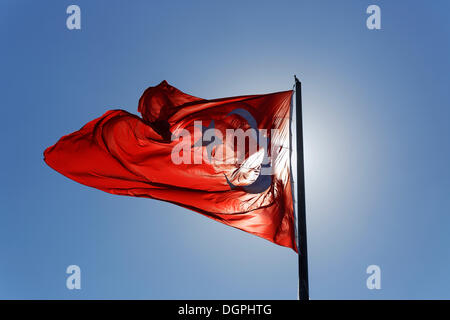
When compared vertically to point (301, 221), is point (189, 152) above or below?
above

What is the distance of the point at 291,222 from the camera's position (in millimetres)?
7715

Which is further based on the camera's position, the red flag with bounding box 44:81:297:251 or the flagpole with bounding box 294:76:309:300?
the red flag with bounding box 44:81:297:251

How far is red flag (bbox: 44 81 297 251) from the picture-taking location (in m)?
8.67

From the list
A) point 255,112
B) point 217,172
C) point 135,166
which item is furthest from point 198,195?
point 255,112

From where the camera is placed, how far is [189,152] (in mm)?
9555

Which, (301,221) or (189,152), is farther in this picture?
(189,152)

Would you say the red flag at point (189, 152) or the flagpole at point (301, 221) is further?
the red flag at point (189, 152)

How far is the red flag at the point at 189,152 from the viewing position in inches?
341
